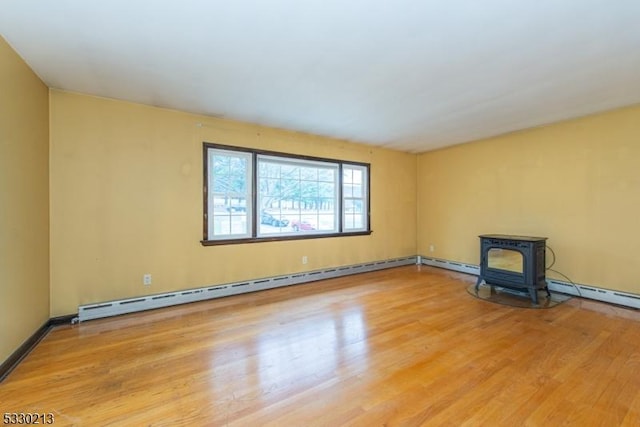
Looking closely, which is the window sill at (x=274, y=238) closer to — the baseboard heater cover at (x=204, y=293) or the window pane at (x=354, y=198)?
the window pane at (x=354, y=198)

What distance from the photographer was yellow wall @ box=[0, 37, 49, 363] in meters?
2.17

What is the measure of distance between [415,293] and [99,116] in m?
4.49

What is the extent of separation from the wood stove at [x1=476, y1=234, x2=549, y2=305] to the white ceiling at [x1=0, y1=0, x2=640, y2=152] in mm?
1706

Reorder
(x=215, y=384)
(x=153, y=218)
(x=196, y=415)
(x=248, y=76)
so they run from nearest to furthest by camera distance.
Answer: (x=196, y=415) < (x=215, y=384) < (x=248, y=76) < (x=153, y=218)

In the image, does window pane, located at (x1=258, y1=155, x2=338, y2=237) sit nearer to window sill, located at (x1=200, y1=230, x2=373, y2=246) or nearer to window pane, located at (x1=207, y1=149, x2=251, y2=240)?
window sill, located at (x1=200, y1=230, x2=373, y2=246)

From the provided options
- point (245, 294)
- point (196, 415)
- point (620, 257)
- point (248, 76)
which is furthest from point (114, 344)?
point (620, 257)

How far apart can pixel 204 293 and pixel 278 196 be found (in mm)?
1724

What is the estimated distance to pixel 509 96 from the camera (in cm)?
318

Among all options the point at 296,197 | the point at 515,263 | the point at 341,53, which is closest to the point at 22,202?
the point at 341,53

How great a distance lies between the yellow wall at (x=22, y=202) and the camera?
7.13 feet

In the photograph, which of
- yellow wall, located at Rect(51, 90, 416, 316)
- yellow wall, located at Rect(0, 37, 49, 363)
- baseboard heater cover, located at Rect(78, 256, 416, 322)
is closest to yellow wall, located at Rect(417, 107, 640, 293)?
baseboard heater cover, located at Rect(78, 256, 416, 322)

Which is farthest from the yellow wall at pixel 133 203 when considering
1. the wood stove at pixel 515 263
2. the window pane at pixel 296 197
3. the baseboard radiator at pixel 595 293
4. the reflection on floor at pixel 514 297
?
the baseboard radiator at pixel 595 293

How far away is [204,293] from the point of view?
12.6ft

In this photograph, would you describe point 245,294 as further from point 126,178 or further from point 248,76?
point 248,76
